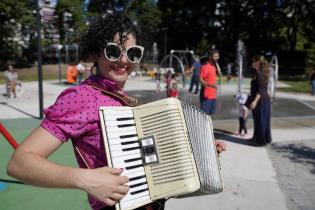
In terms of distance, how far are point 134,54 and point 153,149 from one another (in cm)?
52

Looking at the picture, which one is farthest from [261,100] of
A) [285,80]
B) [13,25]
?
[13,25]

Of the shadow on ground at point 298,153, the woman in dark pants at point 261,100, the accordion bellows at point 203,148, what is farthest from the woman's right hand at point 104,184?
the woman in dark pants at point 261,100

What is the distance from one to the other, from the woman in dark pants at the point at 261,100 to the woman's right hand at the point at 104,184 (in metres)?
6.65

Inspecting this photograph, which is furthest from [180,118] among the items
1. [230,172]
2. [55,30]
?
[55,30]

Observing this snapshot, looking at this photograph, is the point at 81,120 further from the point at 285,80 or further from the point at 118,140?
the point at 285,80

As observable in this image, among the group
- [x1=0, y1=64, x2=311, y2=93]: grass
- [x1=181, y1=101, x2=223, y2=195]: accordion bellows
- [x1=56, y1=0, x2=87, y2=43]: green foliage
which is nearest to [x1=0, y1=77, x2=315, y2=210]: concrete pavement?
[x1=181, y1=101, x2=223, y2=195]: accordion bellows

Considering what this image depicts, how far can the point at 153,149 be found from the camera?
1.68m

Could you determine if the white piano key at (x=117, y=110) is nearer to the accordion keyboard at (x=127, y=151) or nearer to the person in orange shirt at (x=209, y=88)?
the accordion keyboard at (x=127, y=151)

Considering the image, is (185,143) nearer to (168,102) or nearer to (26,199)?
(168,102)

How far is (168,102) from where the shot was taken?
173 centimetres

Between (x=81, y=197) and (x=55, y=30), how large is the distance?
5108 centimetres

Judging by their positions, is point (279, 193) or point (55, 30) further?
point (55, 30)

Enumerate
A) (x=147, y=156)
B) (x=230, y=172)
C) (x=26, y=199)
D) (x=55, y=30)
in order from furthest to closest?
(x=55, y=30) → (x=230, y=172) → (x=26, y=199) → (x=147, y=156)

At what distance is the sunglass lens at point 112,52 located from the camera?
1848 mm
